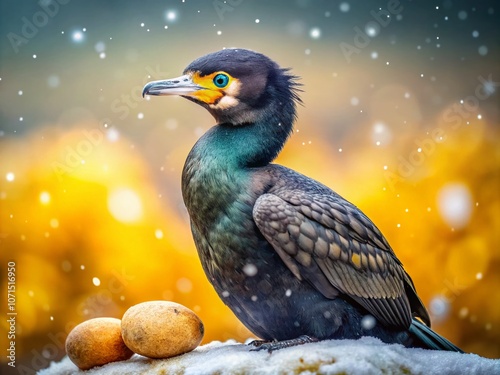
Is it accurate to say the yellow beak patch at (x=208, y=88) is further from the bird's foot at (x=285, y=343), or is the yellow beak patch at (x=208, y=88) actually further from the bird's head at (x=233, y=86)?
the bird's foot at (x=285, y=343)

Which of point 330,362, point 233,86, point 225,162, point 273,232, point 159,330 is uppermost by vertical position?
point 233,86

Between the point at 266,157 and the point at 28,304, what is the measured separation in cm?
118

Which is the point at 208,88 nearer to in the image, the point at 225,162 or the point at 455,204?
the point at 225,162

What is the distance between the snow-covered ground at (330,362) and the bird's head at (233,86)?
0.61 m

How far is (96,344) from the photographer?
1798 millimetres

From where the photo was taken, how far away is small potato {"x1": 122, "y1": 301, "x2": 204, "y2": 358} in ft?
5.57

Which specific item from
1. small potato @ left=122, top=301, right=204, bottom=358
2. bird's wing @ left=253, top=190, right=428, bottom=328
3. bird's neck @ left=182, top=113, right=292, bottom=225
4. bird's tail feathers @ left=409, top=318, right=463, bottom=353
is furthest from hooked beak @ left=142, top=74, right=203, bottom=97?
bird's tail feathers @ left=409, top=318, right=463, bottom=353

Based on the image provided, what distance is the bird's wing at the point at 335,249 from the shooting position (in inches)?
64.2

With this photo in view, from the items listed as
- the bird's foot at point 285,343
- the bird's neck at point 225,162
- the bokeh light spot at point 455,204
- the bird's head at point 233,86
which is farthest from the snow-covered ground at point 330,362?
the bokeh light spot at point 455,204

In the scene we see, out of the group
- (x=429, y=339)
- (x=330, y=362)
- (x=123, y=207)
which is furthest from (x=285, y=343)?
(x=123, y=207)

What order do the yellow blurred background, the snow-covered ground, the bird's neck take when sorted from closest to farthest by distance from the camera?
the snow-covered ground → the bird's neck → the yellow blurred background

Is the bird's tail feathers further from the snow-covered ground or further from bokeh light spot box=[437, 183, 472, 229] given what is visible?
bokeh light spot box=[437, 183, 472, 229]

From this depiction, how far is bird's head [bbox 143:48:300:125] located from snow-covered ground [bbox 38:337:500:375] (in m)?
0.61

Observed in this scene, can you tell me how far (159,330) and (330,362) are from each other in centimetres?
45
